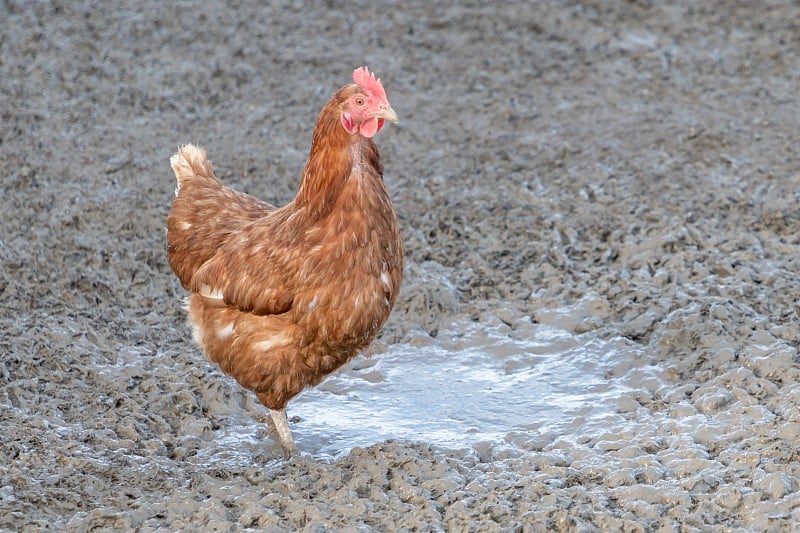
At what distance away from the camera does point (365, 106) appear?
403 centimetres

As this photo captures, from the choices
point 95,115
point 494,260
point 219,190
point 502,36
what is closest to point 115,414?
point 219,190

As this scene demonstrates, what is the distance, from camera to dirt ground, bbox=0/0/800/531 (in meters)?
4.27

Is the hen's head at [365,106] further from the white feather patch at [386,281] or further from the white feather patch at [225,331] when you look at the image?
the white feather patch at [225,331]

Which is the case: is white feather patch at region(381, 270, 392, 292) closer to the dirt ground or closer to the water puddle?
the dirt ground

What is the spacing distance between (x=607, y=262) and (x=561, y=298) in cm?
46

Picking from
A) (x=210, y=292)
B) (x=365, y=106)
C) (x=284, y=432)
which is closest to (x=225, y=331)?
(x=210, y=292)

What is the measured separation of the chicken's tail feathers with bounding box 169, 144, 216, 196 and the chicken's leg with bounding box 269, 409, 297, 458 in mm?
1247

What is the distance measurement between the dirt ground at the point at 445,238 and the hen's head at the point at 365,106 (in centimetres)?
147

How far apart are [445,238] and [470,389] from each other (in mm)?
1406

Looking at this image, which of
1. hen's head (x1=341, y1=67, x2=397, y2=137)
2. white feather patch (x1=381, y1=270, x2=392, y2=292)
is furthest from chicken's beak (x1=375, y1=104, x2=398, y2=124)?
white feather patch (x1=381, y1=270, x2=392, y2=292)

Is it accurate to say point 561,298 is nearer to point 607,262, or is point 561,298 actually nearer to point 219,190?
point 607,262

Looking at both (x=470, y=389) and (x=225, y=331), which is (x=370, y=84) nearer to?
(x=225, y=331)

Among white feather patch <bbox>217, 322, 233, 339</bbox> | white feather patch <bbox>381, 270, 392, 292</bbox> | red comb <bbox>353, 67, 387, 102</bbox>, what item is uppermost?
red comb <bbox>353, 67, 387, 102</bbox>

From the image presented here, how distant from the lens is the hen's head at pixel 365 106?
4.02 m
